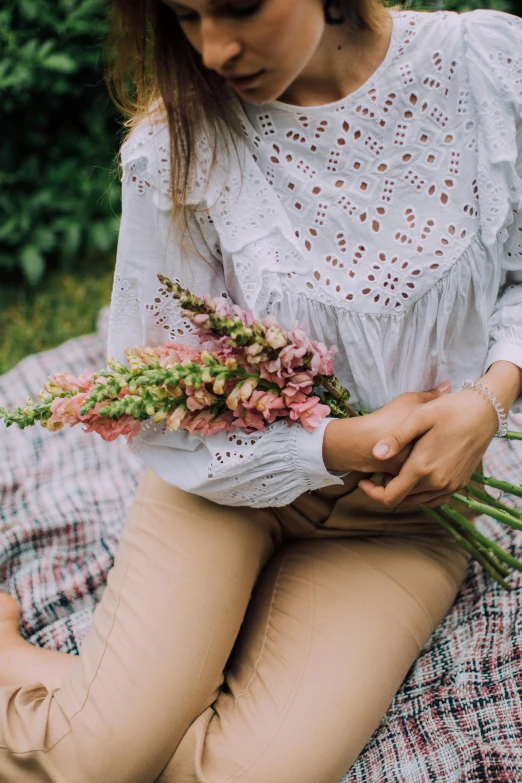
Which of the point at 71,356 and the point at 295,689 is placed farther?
the point at 71,356

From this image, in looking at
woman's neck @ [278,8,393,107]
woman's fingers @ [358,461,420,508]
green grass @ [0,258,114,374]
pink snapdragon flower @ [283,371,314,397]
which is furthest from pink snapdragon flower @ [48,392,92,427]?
green grass @ [0,258,114,374]

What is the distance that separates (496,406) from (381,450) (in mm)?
303

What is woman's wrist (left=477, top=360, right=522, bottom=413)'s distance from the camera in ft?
5.19

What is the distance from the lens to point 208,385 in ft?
4.82

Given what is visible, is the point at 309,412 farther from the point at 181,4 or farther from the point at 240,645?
the point at 181,4

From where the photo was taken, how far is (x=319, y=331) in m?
1.57

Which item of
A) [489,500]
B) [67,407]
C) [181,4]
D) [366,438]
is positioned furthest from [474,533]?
[181,4]

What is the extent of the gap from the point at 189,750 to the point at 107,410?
76 cm

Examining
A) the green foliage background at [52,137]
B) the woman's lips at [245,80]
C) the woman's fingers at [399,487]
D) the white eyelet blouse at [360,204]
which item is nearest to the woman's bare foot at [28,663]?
the white eyelet blouse at [360,204]

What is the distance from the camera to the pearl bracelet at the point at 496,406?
5.12 feet

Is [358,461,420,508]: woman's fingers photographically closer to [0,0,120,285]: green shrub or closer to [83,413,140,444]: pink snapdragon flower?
[83,413,140,444]: pink snapdragon flower

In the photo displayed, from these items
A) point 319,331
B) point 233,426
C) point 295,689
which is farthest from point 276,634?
point 319,331

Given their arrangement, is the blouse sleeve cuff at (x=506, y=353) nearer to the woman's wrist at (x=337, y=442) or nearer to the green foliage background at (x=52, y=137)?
the woman's wrist at (x=337, y=442)

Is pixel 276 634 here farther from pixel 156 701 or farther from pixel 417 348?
pixel 417 348
